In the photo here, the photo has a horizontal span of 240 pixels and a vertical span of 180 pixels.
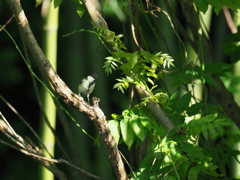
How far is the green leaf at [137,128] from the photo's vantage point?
4.02ft

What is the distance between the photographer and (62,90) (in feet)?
3.36

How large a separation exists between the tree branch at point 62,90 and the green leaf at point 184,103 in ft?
1.04

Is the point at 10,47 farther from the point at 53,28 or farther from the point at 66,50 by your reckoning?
the point at 53,28

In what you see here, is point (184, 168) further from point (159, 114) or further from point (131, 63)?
point (131, 63)

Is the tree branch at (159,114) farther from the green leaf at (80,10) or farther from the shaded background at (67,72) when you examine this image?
the shaded background at (67,72)

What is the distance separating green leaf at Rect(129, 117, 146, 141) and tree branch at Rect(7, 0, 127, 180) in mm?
101

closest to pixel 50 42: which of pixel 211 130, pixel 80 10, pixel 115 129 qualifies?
pixel 80 10

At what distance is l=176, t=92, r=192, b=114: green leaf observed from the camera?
1.35 metres

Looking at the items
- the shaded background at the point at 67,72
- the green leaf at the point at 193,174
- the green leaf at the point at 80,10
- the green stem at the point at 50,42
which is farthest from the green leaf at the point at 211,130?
the shaded background at the point at 67,72

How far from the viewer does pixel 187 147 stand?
1241mm

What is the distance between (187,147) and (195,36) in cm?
60

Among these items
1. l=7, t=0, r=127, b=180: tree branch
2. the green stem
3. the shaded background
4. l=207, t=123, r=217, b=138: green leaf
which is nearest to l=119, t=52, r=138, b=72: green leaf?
l=7, t=0, r=127, b=180: tree branch

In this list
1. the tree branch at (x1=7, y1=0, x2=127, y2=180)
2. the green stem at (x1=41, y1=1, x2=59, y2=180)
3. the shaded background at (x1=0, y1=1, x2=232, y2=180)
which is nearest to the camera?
the tree branch at (x1=7, y1=0, x2=127, y2=180)

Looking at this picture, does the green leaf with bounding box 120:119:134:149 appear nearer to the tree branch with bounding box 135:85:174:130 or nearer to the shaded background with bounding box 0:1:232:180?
the tree branch with bounding box 135:85:174:130
